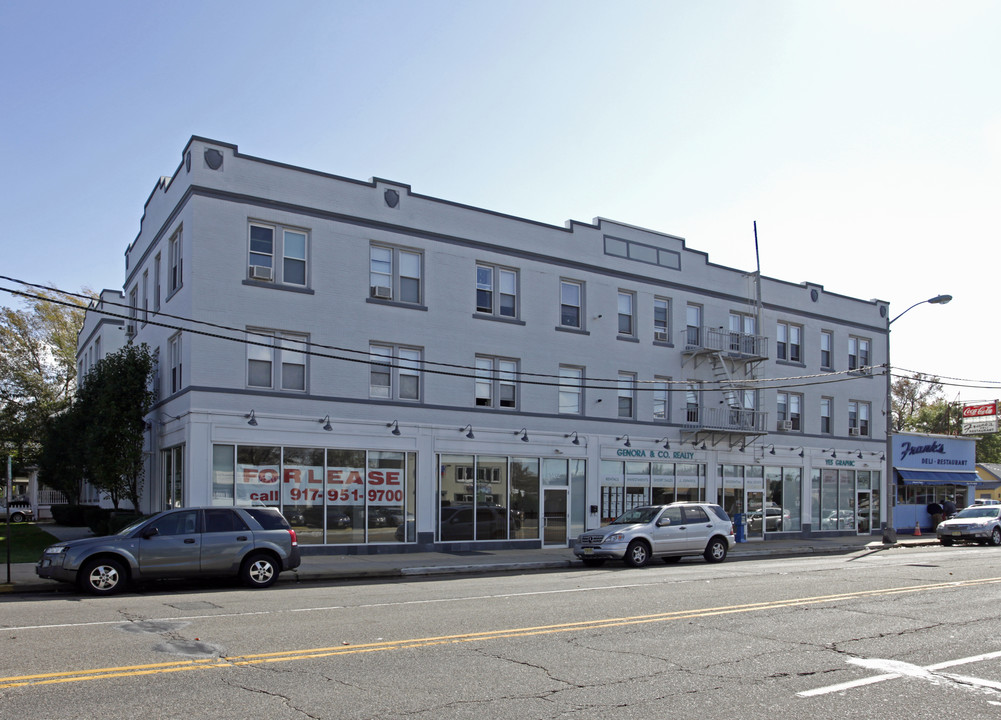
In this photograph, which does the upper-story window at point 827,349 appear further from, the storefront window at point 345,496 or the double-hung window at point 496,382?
the storefront window at point 345,496

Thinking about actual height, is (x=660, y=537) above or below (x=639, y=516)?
below

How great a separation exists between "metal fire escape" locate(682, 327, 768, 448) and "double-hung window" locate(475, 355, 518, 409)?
7165mm

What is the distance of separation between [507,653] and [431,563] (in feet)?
39.2

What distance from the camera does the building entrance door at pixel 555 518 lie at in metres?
26.2

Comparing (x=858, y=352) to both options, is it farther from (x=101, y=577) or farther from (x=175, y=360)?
(x=101, y=577)

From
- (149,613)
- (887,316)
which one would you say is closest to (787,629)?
(149,613)

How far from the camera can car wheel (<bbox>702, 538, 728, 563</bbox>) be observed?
22672mm

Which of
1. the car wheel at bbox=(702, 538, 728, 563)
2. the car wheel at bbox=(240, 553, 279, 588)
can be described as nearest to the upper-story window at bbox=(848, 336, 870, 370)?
the car wheel at bbox=(702, 538, 728, 563)

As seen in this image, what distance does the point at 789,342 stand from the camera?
34.1 meters

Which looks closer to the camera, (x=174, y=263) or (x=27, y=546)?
(x=174, y=263)

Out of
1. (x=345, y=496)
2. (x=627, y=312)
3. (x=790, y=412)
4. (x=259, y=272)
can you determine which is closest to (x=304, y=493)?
(x=345, y=496)

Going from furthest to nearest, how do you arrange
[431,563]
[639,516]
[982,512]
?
[982,512]
[639,516]
[431,563]

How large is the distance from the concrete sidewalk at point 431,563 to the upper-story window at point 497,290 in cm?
705

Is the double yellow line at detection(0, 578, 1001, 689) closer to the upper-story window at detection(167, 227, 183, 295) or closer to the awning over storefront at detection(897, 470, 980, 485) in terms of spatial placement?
the upper-story window at detection(167, 227, 183, 295)
